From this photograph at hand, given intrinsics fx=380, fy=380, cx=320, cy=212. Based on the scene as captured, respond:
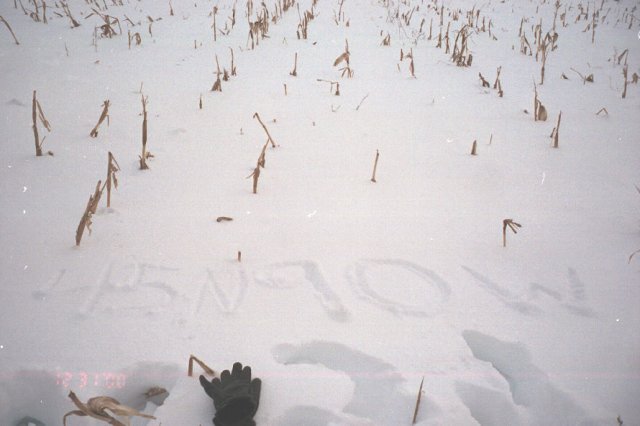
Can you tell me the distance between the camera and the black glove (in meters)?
1.00

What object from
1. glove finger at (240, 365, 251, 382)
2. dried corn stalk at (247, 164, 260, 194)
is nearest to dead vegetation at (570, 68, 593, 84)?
dried corn stalk at (247, 164, 260, 194)

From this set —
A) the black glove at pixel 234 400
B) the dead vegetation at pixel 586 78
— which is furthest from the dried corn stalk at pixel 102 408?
the dead vegetation at pixel 586 78

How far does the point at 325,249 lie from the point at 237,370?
0.64m

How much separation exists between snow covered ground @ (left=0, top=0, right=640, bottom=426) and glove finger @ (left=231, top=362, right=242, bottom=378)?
54 millimetres

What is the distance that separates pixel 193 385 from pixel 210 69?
113 inches

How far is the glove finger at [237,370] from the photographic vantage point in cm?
111

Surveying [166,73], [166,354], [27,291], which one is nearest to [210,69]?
[166,73]

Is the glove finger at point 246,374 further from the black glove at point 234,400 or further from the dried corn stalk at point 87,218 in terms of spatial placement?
the dried corn stalk at point 87,218

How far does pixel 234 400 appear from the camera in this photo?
3.28 ft

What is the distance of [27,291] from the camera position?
52.5 inches

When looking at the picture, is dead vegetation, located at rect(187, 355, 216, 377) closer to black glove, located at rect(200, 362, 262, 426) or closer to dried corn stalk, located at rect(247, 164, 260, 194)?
black glove, located at rect(200, 362, 262, 426)

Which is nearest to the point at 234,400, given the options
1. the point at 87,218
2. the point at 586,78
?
the point at 87,218

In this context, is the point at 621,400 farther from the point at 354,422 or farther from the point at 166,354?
the point at 166,354

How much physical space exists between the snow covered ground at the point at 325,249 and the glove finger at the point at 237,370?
0.05m
